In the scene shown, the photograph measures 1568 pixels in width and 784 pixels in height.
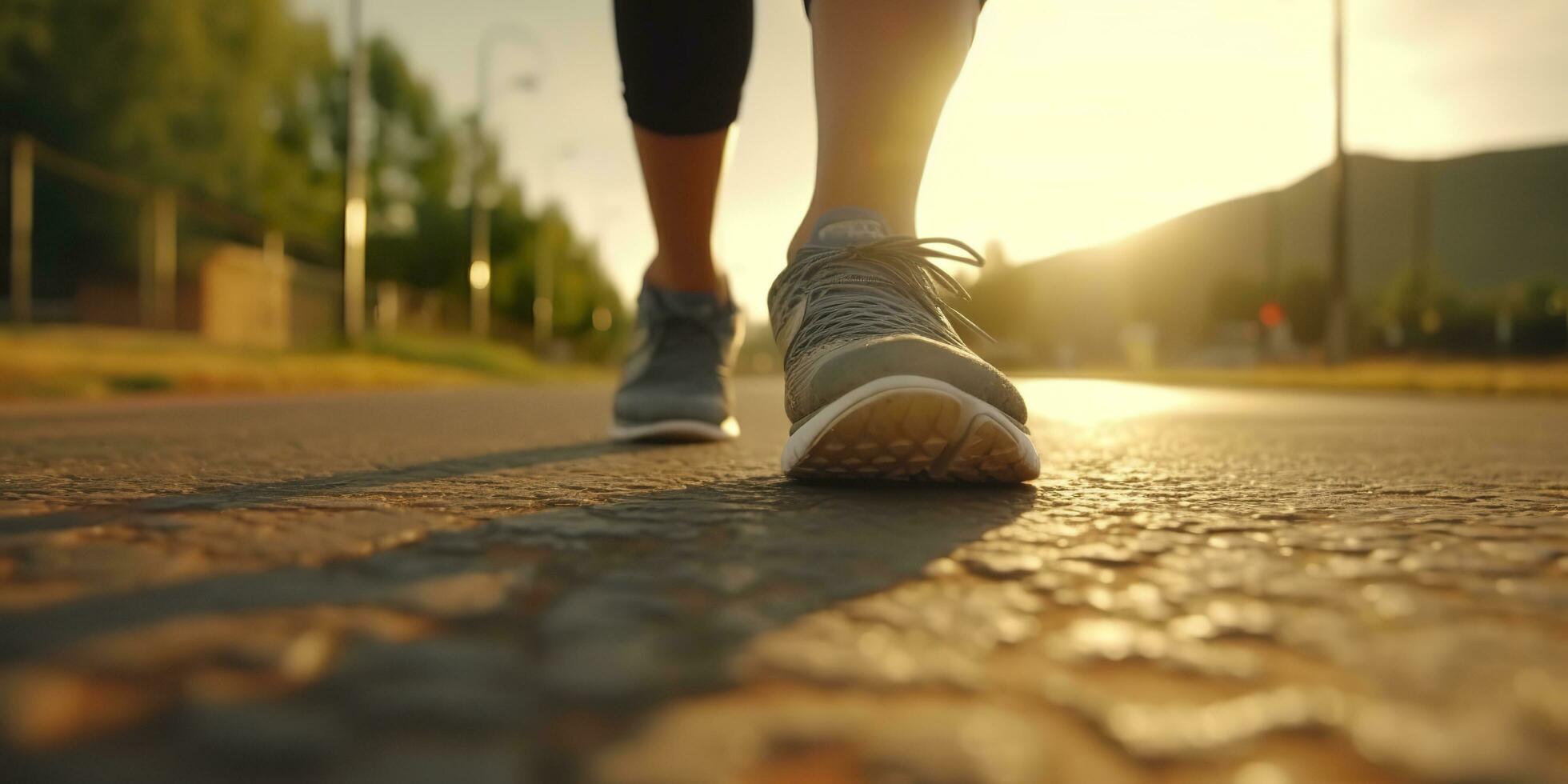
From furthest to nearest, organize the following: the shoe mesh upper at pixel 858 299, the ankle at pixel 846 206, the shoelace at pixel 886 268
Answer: the ankle at pixel 846 206 → the shoelace at pixel 886 268 → the shoe mesh upper at pixel 858 299

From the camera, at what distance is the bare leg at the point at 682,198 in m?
1.54

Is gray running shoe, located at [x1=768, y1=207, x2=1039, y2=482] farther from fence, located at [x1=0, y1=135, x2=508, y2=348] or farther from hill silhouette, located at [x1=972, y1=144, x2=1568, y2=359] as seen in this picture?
hill silhouette, located at [x1=972, y1=144, x2=1568, y2=359]

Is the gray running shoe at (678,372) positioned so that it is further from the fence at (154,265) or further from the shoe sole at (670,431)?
the fence at (154,265)

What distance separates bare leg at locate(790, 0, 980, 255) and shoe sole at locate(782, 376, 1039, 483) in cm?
41

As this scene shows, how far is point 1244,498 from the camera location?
0.86m

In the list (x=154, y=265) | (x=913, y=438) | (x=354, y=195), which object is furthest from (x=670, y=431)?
(x=154, y=265)

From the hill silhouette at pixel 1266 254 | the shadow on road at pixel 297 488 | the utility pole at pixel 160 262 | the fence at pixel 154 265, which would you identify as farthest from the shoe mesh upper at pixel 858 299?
the hill silhouette at pixel 1266 254

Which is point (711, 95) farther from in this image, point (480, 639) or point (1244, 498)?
point (480, 639)

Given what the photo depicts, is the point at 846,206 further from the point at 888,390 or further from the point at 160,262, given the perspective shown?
the point at 160,262

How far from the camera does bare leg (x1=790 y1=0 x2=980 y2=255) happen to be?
3.86 ft

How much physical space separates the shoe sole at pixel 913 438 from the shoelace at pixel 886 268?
20cm

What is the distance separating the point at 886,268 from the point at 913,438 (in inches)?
12.5

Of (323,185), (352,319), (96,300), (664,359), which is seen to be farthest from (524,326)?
(664,359)

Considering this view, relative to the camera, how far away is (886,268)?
1.12 metres
